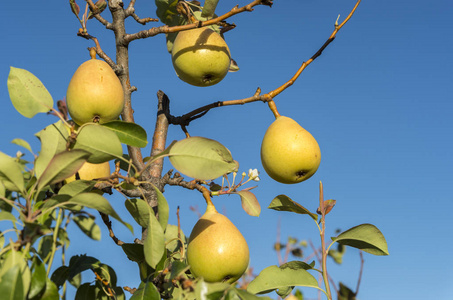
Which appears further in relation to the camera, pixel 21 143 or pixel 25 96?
pixel 21 143

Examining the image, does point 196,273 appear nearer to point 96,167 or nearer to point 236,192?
point 236,192

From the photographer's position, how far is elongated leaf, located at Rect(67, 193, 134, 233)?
1.20 meters

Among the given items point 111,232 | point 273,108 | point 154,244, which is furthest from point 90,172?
point 273,108

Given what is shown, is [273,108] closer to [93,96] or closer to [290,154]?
[290,154]

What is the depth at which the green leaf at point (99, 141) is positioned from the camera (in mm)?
1391

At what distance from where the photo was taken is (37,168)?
54.6 inches

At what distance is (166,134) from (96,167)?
0.49 metres

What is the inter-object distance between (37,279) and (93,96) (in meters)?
0.72

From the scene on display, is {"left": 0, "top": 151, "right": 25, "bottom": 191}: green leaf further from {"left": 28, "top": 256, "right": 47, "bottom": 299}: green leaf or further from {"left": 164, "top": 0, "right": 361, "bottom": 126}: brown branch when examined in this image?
{"left": 164, "top": 0, "right": 361, "bottom": 126}: brown branch

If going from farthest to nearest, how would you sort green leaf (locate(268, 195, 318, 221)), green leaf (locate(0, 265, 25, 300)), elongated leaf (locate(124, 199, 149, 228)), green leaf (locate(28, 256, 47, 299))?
green leaf (locate(268, 195, 318, 221)) → elongated leaf (locate(124, 199, 149, 228)) → green leaf (locate(28, 256, 47, 299)) → green leaf (locate(0, 265, 25, 300))

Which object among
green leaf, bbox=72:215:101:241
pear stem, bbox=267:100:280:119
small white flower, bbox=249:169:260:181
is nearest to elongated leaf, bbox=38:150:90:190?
small white flower, bbox=249:169:260:181

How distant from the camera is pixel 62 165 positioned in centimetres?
125

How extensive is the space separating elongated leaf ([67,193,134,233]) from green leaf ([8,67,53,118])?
41 cm

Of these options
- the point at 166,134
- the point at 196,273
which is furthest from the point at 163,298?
the point at 166,134
